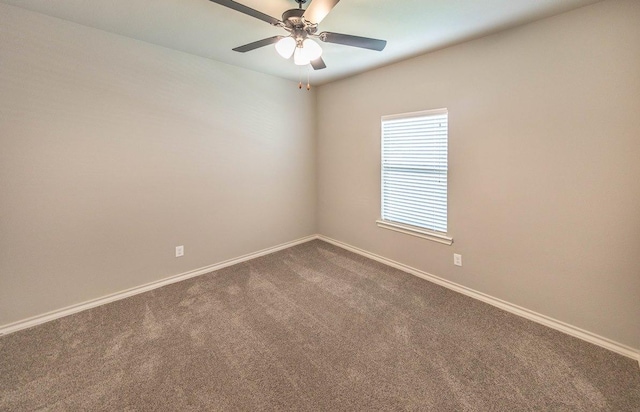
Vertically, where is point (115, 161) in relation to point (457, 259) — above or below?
above

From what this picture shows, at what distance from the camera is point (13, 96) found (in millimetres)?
2113

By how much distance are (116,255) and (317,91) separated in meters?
3.48

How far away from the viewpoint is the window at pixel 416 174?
2898mm

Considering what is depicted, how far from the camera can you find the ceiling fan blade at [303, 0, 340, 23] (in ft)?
4.77

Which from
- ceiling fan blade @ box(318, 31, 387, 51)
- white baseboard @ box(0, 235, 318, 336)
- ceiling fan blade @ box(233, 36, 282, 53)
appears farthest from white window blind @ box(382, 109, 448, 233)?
white baseboard @ box(0, 235, 318, 336)

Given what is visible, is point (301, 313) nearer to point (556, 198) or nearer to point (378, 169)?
point (378, 169)

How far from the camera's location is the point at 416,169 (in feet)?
10.2

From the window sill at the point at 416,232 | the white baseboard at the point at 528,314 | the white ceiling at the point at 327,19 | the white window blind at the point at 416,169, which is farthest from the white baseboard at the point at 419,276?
the white ceiling at the point at 327,19

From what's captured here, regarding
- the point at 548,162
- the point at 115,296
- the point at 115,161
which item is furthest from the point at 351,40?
the point at 115,296

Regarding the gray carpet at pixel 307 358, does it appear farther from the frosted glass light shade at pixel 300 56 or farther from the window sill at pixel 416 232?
the frosted glass light shade at pixel 300 56

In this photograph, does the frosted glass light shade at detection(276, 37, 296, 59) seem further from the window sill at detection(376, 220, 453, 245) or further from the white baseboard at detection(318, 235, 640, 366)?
the white baseboard at detection(318, 235, 640, 366)

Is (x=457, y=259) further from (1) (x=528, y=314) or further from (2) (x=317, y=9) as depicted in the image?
(2) (x=317, y=9)

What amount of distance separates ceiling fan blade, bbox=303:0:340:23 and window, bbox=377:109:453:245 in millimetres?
1760

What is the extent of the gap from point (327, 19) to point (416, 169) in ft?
5.89
